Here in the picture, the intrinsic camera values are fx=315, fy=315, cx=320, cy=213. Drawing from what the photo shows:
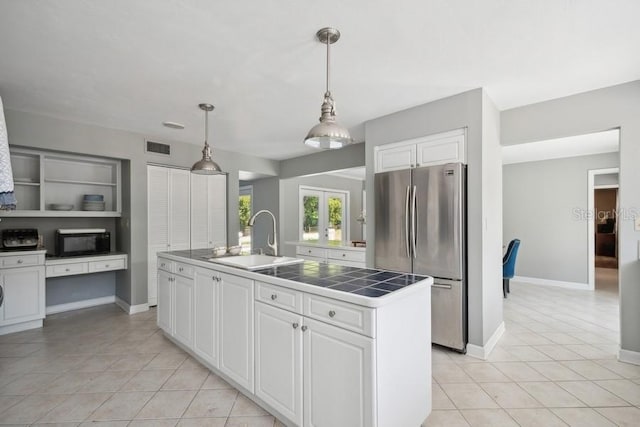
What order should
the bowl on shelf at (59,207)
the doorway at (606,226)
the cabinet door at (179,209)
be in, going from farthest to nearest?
the doorway at (606,226), the cabinet door at (179,209), the bowl on shelf at (59,207)

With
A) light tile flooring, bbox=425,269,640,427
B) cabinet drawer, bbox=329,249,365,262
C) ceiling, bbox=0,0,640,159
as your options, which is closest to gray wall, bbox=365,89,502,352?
ceiling, bbox=0,0,640,159

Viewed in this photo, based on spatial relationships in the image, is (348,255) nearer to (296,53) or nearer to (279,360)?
(279,360)

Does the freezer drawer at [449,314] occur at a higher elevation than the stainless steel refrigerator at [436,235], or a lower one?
lower

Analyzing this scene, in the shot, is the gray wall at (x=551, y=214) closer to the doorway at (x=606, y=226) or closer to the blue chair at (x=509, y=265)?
the blue chair at (x=509, y=265)

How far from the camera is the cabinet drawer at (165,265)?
310 centimetres

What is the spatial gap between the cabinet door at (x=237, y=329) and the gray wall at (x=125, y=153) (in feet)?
8.79

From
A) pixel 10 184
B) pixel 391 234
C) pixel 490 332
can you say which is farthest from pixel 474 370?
pixel 10 184

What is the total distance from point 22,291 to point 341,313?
13.1 ft

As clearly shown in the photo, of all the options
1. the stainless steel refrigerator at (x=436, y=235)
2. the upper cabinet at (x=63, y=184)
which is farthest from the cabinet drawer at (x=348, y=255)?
the upper cabinet at (x=63, y=184)

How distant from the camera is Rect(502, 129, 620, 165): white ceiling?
4410 mm

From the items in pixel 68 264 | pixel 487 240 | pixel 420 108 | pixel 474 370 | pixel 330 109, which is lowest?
pixel 474 370

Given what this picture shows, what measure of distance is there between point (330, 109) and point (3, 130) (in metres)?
1.70

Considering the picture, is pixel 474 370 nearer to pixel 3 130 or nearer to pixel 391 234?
pixel 391 234

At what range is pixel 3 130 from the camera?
1.55 m
